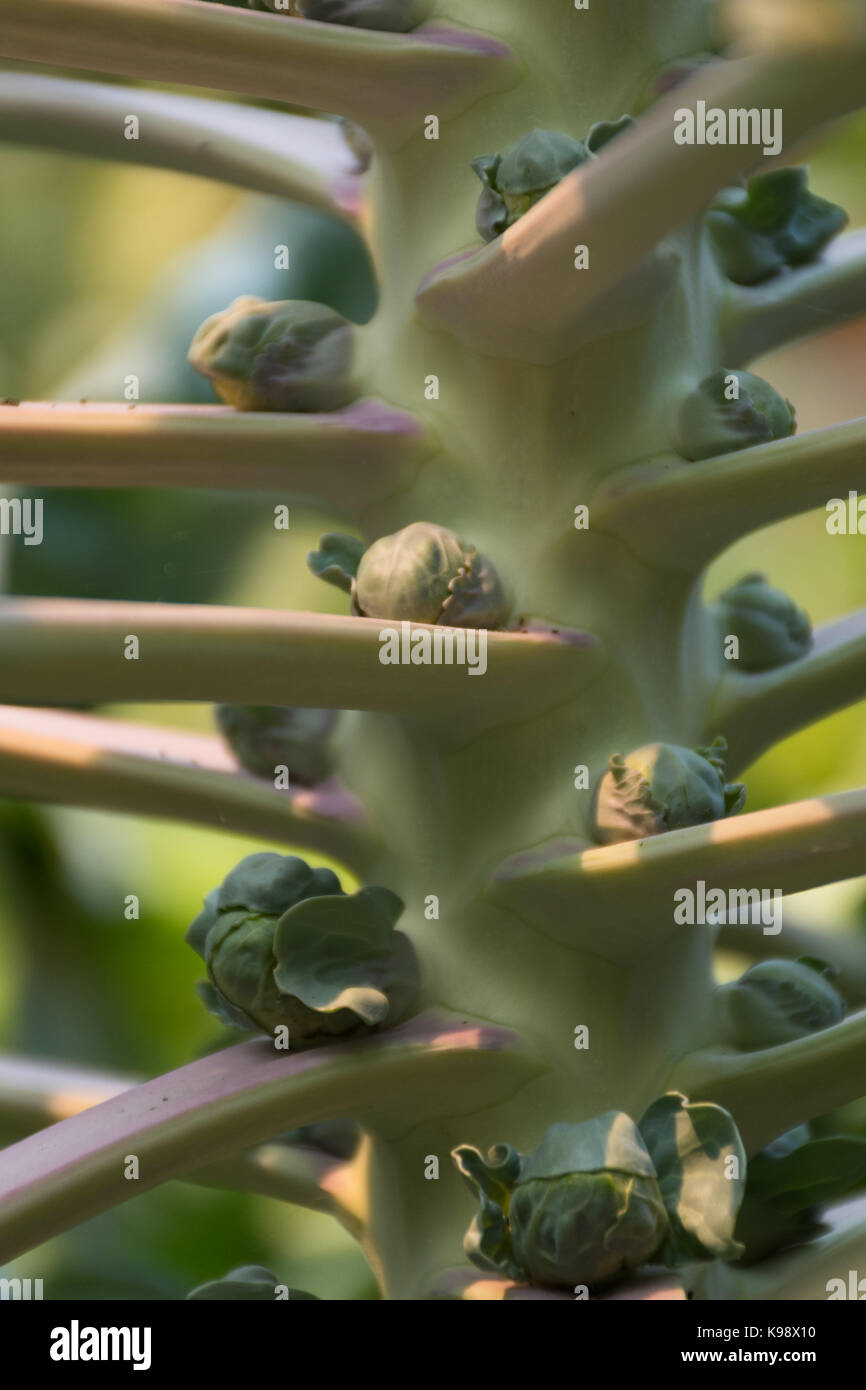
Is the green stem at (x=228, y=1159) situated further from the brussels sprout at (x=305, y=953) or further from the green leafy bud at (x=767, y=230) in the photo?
the green leafy bud at (x=767, y=230)

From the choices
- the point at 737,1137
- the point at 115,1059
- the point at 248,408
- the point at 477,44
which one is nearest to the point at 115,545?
the point at 115,1059

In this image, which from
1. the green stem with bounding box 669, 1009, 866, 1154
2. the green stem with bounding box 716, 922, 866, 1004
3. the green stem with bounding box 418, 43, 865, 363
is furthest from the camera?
the green stem with bounding box 716, 922, 866, 1004

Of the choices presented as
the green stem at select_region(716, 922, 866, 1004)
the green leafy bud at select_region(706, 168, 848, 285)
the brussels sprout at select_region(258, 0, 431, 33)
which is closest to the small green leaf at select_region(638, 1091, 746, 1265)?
the green stem at select_region(716, 922, 866, 1004)

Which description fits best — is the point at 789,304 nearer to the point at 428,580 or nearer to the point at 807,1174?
the point at 428,580

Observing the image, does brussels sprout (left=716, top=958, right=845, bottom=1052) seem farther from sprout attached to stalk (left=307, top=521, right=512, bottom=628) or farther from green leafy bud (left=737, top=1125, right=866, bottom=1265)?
sprout attached to stalk (left=307, top=521, right=512, bottom=628)

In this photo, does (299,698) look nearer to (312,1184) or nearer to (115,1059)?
(312,1184)

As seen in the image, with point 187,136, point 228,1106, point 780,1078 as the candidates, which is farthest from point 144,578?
point 780,1078
